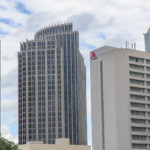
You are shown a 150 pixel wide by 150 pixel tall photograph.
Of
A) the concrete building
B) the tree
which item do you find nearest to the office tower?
the concrete building

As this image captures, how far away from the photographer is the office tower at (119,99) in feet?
433

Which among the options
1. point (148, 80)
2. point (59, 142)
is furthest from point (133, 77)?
point (59, 142)

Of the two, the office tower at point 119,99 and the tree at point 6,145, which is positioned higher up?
the office tower at point 119,99

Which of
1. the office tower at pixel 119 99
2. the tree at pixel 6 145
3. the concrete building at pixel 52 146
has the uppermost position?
the office tower at pixel 119 99

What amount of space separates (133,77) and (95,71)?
13192mm

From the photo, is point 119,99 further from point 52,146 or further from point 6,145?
point 6,145

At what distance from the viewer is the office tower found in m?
132

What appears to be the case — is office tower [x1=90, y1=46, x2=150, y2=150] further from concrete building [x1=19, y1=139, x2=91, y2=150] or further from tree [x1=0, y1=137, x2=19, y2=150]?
tree [x1=0, y1=137, x2=19, y2=150]

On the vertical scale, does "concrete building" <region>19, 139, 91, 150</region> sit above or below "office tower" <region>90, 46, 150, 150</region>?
below

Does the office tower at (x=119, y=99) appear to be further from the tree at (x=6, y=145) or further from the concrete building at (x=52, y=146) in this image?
the tree at (x=6, y=145)

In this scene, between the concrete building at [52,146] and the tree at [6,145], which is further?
the concrete building at [52,146]

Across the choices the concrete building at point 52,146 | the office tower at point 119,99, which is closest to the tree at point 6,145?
the concrete building at point 52,146

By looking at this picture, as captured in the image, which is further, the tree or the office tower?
the office tower

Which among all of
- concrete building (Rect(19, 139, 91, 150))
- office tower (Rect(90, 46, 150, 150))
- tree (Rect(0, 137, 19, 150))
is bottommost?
concrete building (Rect(19, 139, 91, 150))
